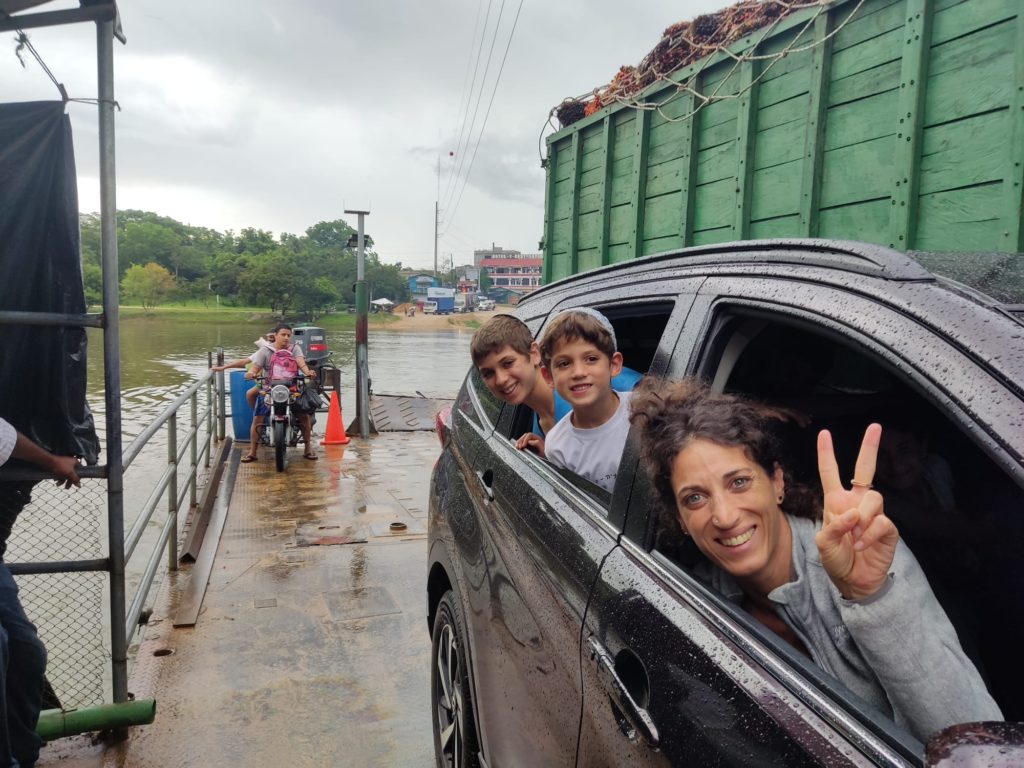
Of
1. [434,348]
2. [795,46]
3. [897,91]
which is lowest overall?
[434,348]

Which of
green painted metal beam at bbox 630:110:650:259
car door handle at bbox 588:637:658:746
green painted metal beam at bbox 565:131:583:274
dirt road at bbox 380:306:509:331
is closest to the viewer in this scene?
car door handle at bbox 588:637:658:746

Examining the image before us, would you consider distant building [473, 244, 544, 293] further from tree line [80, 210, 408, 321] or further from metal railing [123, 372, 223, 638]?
metal railing [123, 372, 223, 638]

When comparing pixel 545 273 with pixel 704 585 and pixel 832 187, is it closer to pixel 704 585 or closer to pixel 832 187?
pixel 832 187

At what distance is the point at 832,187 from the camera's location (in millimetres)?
3355

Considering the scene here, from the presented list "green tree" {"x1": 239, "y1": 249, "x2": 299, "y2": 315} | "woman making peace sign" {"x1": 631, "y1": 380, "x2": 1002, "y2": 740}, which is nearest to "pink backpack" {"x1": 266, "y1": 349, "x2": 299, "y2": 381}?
"woman making peace sign" {"x1": 631, "y1": 380, "x2": 1002, "y2": 740}

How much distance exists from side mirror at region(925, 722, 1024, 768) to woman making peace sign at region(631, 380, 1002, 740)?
0.88 feet

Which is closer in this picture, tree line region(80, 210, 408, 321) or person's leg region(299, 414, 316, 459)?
person's leg region(299, 414, 316, 459)

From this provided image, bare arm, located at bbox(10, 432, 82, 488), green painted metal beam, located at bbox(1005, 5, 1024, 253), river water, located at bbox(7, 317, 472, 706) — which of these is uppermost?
green painted metal beam, located at bbox(1005, 5, 1024, 253)

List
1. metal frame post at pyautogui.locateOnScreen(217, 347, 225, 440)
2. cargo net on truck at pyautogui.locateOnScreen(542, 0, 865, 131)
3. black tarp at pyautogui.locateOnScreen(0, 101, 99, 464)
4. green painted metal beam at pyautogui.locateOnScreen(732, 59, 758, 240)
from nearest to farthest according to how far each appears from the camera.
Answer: black tarp at pyautogui.locateOnScreen(0, 101, 99, 464), cargo net on truck at pyautogui.locateOnScreen(542, 0, 865, 131), green painted metal beam at pyautogui.locateOnScreen(732, 59, 758, 240), metal frame post at pyautogui.locateOnScreen(217, 347, 225, 440)

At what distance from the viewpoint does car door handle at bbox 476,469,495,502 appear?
7.89ft

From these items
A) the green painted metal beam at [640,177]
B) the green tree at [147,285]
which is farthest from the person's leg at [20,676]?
the green tree at [147,285]

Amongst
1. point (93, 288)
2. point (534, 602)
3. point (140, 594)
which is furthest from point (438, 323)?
point (534, 602)

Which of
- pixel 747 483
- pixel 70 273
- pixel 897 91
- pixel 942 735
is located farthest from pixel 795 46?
pixel 942 735

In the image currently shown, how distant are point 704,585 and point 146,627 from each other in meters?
3.74
